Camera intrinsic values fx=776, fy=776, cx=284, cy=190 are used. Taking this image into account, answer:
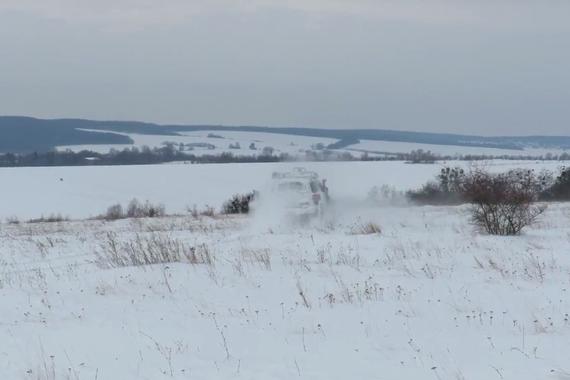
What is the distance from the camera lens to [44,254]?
18172 mm

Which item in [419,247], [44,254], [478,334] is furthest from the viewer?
[44,254]

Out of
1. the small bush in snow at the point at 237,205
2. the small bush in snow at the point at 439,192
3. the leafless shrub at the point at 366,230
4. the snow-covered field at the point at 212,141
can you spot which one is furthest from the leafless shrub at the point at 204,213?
the snow-covered field at the point at 212,141

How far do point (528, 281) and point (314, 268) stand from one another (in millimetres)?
3363

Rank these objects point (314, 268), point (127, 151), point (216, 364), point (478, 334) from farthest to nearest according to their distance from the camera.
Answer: point (127, 151) → point (314, 268) → point (478, 334) → point (216, 364)

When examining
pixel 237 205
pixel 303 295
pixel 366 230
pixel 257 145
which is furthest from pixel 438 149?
pixel 303 295

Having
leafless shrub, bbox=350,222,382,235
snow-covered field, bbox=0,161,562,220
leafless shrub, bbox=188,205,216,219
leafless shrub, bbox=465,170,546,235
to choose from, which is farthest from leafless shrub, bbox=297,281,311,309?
snow-covered field, bbox=0,161,562,220

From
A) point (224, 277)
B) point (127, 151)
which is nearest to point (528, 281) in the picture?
point (224, 277)

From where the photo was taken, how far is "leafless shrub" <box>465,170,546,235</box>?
745 inches

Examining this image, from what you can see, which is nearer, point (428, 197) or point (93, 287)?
point (93, 287)

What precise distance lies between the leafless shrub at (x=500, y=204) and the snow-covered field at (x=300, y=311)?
0.87 m

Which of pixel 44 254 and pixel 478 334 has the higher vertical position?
pixel 478 334

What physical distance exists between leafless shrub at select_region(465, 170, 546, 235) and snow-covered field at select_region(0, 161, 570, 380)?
2.86ft

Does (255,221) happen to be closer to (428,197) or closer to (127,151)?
(428,197)

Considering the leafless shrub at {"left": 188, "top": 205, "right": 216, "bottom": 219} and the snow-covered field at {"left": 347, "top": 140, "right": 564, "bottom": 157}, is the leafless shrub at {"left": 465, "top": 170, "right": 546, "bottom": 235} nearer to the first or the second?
the leafless shrub at {"left": 188, "top": 205, "right": 216, "bottom": 219}
